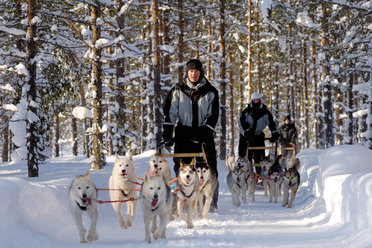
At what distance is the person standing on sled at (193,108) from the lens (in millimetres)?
6496

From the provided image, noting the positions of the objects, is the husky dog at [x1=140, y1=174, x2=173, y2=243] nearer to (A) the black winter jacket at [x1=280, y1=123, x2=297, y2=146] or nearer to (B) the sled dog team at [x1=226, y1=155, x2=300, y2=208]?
(B) the sled dog team at [x1=226, y1=155, x2=300, y2=208]

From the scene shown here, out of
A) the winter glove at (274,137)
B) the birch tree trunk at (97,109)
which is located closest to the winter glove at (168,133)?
the winter glove at (274,137)

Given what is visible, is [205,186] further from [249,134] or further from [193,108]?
[249,134]

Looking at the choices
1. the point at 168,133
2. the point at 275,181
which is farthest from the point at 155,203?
the point at 275,181

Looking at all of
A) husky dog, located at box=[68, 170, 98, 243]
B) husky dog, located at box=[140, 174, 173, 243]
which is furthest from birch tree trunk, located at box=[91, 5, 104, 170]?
husky dog, located at box=[140, 174, 173, 243]

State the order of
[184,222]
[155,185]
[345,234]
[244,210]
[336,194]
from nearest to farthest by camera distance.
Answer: [345,234] → [155,185] → [336,194] → [184,222] → [244,210]

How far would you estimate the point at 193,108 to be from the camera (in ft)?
21.6

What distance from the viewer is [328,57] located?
61.8 ft

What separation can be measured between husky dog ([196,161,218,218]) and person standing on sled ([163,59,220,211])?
464 millimetres

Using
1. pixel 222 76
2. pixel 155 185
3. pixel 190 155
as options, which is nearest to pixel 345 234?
pixel 155 185

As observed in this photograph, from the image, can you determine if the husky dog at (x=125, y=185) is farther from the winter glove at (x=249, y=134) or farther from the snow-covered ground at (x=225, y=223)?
the winter glove at (x=249, y=134)

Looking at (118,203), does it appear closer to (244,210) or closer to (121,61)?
(244,210)

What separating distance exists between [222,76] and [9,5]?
10449 mm

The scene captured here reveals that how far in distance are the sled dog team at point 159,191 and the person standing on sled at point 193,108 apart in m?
0.51
